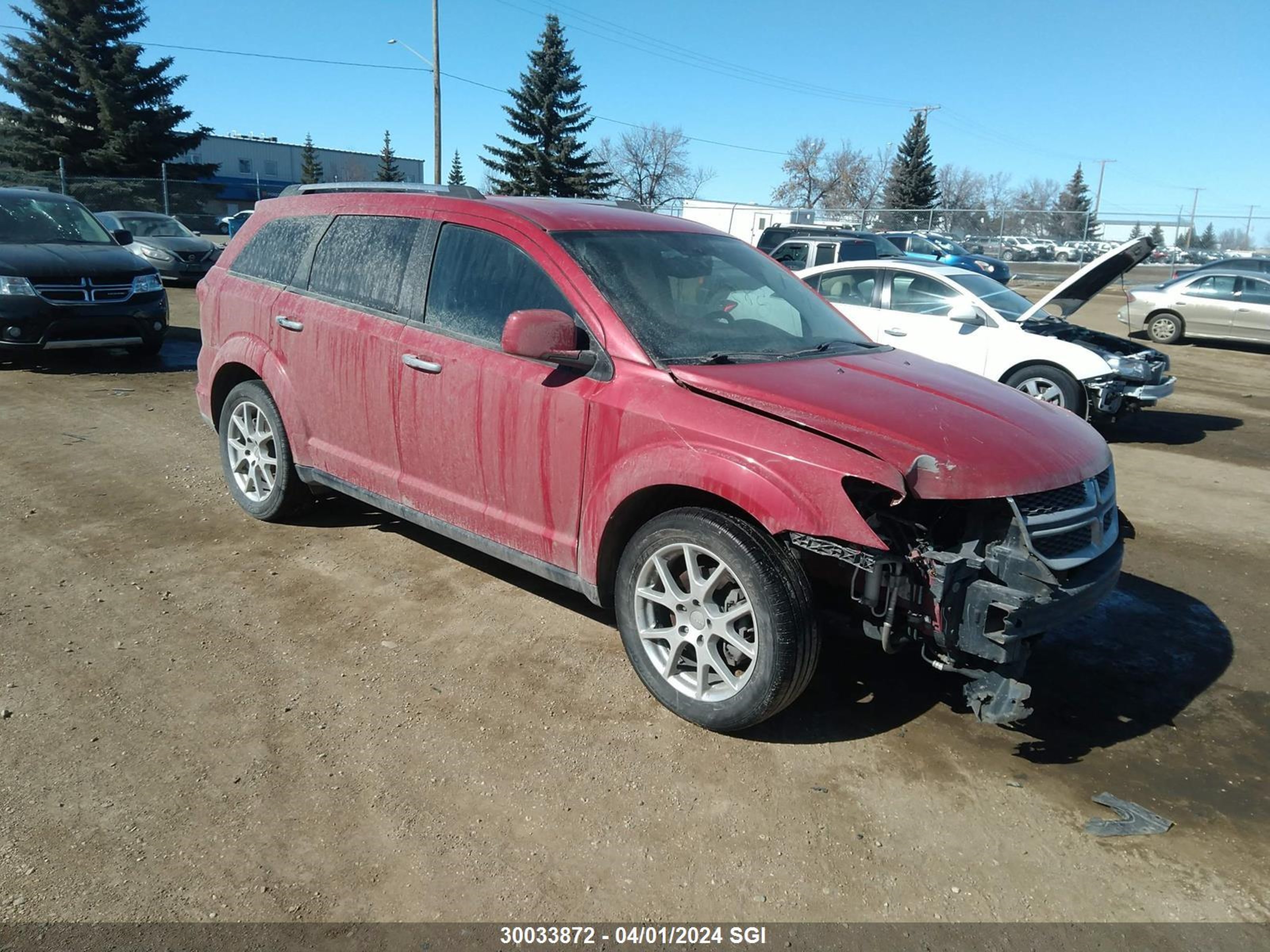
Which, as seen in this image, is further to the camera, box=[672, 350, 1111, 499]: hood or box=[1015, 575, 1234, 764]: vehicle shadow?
box=[1015, 575, 1234, 764]: vehicle shadow

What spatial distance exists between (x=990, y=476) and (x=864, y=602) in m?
0.60

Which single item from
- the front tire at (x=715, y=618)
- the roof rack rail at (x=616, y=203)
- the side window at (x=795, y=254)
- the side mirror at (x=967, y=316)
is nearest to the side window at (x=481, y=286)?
the roof rack rail at (x=616, y=203)

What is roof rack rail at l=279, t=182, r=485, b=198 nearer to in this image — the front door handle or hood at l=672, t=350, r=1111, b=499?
the front door handle

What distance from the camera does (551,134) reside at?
48.1 m

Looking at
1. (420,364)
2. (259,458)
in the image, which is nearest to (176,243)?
(259,458)

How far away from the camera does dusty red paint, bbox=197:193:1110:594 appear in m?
3.01

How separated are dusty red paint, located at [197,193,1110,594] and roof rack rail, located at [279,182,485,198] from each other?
0.09 metres

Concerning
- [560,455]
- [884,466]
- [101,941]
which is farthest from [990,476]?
[101,941]

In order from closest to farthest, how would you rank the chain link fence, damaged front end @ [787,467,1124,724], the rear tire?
damaged front end @ [787,467,1124,724] < the rear tire < the chain link fence

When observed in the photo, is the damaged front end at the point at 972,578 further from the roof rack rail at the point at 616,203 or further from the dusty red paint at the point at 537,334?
the roof rack rail at the point at 616,203

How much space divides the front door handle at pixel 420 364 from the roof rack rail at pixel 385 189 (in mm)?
832

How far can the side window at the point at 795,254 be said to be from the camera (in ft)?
57.4

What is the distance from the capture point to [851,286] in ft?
32.4

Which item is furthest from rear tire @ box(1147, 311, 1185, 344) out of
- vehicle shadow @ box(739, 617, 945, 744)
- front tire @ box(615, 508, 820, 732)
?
front tire @ box(615, 508, 820, 732)
